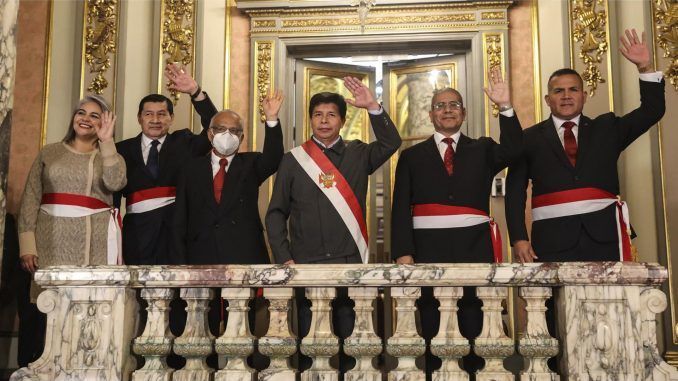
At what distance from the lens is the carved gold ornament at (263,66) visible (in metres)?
6.08

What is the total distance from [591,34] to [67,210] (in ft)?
12.1

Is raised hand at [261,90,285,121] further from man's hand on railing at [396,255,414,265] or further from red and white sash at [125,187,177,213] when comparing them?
man's hand on railing at [396,255,414,265]

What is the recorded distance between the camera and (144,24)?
5988 mm

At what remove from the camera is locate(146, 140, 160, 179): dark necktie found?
4.05 m

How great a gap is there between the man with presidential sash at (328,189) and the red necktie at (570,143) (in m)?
0.78

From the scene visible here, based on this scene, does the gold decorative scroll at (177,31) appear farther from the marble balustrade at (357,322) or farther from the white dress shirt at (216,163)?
the marble balustrade at (357,322)

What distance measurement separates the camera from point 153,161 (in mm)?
4078

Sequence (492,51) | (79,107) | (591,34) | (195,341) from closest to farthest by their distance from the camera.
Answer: (195,341) < (79,107) < (591,34) < (492,51)

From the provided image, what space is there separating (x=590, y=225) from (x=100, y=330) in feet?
6.86

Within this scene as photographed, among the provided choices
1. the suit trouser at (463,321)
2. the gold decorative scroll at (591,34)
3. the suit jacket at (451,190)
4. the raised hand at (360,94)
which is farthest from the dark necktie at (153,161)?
the gold decorative scroll at (591,34)

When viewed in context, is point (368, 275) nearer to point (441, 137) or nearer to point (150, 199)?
point (441, 137)

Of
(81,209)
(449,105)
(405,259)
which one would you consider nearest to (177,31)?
(81,209)

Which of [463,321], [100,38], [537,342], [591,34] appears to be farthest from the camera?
[100,38]

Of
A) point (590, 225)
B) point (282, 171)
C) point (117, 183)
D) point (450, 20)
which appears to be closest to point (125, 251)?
point (117, 183)
